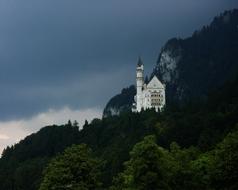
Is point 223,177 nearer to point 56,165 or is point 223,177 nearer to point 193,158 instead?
point 56,165

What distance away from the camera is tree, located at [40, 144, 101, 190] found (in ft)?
237

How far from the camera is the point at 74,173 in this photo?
7300 centimetres

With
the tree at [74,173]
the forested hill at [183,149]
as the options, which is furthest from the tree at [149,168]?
the tree at [74,173]

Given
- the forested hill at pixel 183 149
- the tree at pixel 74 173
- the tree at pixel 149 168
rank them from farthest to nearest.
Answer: the forested hill at pixel 183 149 → the tree at pixel 74 173 → the tree at pixel 149 168

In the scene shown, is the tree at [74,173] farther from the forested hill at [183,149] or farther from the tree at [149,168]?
the tree at [149,168]

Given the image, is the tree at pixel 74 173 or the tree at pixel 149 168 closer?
the tree at pixel 149 168

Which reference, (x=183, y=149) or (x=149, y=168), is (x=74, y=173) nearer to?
(x=149, y=168)

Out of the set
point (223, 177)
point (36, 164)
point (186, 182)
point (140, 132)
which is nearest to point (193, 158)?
point (186, 182)

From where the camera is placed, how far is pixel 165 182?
72625 millimetres

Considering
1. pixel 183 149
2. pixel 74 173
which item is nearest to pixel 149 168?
pixel 74 173

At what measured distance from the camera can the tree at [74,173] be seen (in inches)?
2840

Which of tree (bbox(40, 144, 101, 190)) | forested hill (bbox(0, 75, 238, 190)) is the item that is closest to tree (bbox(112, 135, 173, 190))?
forested hill (bbox(0, 75, 238, 190))

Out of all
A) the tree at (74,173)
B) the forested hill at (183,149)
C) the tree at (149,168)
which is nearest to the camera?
the tree at (149,168)

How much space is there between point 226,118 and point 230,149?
67435 mm
